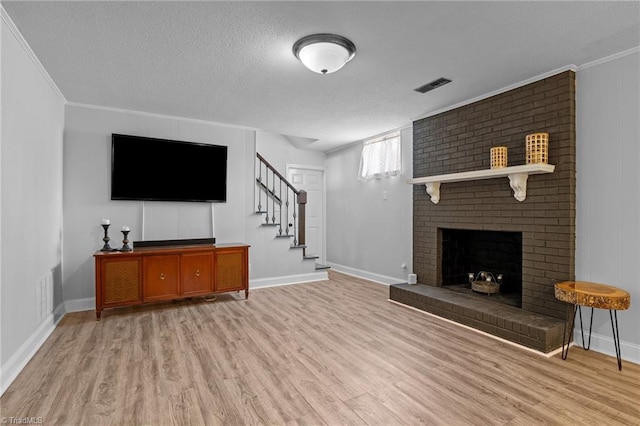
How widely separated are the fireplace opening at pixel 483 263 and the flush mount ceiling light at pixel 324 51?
8.85 feet

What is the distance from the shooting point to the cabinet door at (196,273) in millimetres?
3945

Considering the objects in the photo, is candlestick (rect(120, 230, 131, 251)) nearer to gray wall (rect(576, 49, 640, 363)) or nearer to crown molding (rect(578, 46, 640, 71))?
gray wall (rect(576, 49, 640, 363))

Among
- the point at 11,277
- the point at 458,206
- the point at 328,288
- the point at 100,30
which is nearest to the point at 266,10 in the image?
the point at 100,30

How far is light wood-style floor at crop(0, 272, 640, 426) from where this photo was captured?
1834 mm

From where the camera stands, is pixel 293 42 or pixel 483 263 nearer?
pixel 293 42

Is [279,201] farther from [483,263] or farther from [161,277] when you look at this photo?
[483,263]

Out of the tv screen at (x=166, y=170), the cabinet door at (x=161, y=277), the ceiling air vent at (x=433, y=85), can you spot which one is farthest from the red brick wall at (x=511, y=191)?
the cabinet door at (x=161, y=277)

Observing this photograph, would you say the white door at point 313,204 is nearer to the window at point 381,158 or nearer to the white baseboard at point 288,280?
the white baseboard at point 288,280

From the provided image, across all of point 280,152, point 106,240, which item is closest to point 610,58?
point 280,152

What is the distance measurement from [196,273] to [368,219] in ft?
9.97

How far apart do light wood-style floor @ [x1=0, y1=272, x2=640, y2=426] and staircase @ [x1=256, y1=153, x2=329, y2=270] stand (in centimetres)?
211

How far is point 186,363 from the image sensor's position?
2457 mm

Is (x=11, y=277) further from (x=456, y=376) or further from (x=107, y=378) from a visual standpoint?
(x=456, y=376)

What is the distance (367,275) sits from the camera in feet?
18.5
